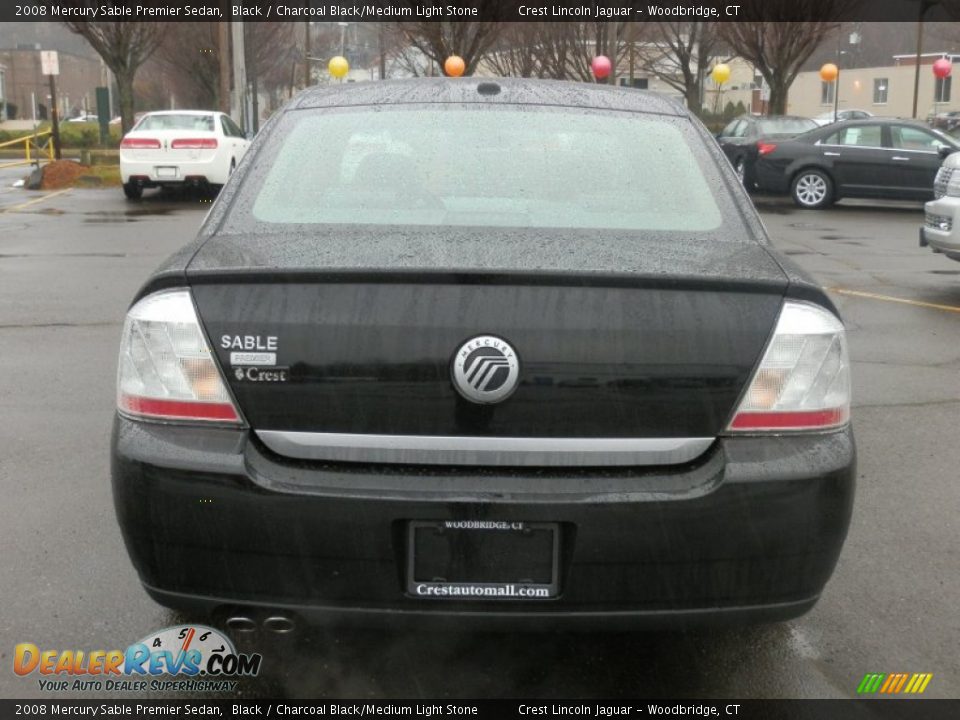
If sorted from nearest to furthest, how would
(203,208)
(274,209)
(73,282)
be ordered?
(274,209)
(73,282)
(203,208)

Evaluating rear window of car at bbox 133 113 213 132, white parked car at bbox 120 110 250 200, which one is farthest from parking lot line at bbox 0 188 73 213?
rear window of car at bbox 133 113 213 132

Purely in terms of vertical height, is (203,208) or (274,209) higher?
(274,209)

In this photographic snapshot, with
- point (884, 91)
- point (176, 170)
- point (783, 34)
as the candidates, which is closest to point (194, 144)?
point (176, 170)

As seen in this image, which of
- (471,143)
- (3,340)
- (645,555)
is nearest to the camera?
(645,555)

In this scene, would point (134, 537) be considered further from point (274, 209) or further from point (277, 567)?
point (274, 209)

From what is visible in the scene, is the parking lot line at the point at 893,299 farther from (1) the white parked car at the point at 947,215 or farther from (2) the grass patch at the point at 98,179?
(2) the grass patch at the point at 98,179

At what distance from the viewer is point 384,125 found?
3381mm

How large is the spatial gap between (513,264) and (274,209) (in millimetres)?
866

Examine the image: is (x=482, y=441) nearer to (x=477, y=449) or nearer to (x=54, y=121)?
(x=477, y=449)

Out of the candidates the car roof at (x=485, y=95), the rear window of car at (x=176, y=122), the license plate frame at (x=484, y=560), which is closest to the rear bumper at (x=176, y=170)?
the rear window of car at (x=176, y=122)

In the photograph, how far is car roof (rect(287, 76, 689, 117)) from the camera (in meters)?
3.55

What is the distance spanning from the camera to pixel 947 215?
30.0 ft

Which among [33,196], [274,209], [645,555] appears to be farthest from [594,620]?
[33,196]

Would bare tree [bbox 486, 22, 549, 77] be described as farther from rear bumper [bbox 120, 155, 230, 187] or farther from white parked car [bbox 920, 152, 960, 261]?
white parked car [bbox 920, 152, 960, 261]
